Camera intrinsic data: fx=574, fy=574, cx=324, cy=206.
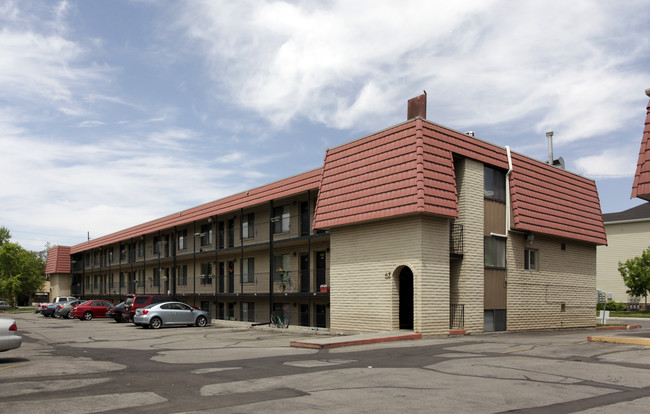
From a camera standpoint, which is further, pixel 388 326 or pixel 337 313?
pixel 337 313

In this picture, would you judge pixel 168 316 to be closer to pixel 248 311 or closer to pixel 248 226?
pixel 248 311

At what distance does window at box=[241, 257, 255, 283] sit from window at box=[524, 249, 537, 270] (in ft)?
52.9

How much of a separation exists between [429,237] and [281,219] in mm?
13081

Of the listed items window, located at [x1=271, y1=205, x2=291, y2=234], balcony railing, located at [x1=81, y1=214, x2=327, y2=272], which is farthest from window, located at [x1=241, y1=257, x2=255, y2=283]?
window, located at [x1=271, y1=205, x2=291, y2=234]

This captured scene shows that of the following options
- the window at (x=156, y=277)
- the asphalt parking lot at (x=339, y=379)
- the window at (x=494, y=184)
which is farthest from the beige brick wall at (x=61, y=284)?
the window at (x=494, y=184)

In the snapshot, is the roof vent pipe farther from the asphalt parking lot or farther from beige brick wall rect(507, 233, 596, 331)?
the asphalt parking lot

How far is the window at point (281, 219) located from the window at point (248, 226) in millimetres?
2824

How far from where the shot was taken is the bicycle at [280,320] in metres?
27.5

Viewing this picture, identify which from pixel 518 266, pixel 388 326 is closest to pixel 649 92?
pixel 388 326

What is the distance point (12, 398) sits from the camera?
9.04 metres

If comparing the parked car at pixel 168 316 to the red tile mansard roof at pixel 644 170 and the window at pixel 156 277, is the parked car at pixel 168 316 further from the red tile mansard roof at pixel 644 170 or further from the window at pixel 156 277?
the red tile mansard roof at pixel 644 170

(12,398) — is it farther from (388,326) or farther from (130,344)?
(388,326)

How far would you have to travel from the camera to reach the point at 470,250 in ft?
72.5

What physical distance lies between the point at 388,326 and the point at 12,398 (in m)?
13.9
